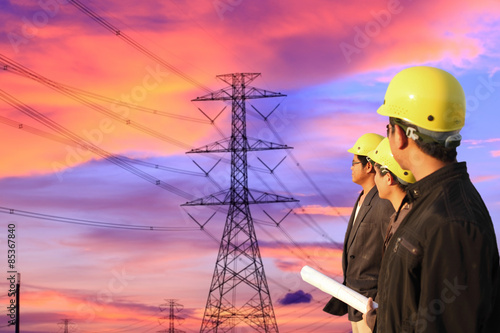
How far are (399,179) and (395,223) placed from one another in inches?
27.6

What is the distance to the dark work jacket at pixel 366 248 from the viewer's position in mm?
11766

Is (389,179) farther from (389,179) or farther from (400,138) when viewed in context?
(400,138)

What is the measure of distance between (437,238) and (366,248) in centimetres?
761

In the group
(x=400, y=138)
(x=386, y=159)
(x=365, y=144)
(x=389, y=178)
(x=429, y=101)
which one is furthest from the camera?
(x=365, y=144)

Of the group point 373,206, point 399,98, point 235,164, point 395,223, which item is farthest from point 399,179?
point 235,164

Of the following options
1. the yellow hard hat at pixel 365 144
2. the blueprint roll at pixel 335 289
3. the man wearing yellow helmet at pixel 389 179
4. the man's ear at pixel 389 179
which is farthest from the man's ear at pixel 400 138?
the yellow hard hat at pixel 365 144

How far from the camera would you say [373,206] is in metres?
12.0

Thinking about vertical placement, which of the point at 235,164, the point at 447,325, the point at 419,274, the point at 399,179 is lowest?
the point at 447,325

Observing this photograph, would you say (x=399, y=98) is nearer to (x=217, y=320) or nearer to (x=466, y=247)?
(x=466, y=247)

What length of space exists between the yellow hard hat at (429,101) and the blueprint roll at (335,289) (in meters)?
2.55

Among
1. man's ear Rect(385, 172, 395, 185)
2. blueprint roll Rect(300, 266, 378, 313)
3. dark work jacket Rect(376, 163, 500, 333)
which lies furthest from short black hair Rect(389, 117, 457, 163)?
A: man's ear Rect(385, 172, 395, 185)

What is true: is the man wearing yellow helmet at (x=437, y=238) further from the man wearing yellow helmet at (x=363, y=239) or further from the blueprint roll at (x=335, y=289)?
the man wearing yellow helmet at (x=363, y=239)

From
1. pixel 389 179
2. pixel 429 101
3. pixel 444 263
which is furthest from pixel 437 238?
pixel 389 179

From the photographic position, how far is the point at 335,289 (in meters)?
7.94
